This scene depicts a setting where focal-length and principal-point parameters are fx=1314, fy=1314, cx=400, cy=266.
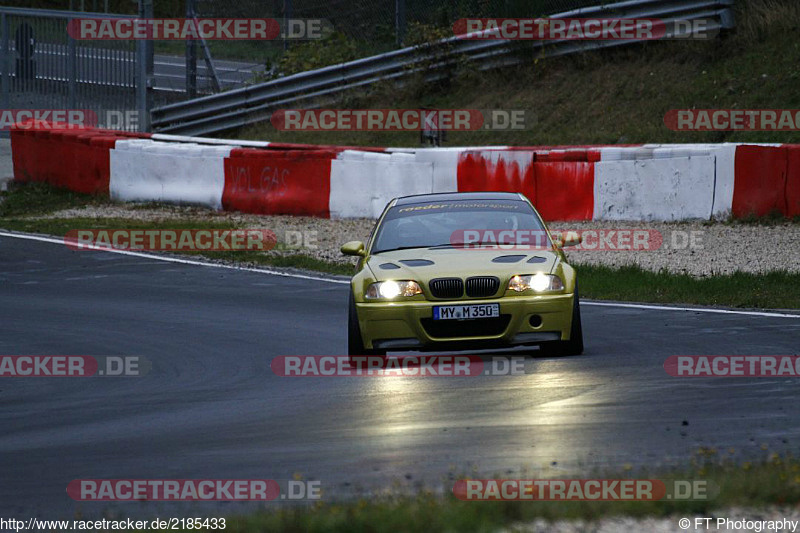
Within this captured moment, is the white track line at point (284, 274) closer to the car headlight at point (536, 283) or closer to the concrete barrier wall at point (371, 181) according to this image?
the car headlight at point (536, 283)

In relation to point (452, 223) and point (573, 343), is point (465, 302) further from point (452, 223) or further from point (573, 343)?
point (452, 223)

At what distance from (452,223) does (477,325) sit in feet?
5.05

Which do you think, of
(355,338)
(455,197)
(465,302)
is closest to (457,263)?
(465,302)

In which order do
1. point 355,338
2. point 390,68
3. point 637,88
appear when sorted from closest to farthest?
point 355,338 → point 637,88 → point 390,68

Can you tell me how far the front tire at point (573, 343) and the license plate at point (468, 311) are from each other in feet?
2.06

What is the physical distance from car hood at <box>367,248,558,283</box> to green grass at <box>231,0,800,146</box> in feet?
39.0

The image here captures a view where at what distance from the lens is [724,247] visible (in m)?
16.1

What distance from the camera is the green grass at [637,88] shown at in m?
22.9

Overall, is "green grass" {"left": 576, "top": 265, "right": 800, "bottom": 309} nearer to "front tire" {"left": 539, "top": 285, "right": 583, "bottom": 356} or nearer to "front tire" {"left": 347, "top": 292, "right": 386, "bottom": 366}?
"front tire" {"left": 539, "top": 285, "right": 583, "bottom": 356}

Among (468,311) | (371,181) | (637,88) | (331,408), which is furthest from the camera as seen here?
(637,88)

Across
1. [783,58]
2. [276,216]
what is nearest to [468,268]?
[276,216]

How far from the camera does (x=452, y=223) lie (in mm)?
11008

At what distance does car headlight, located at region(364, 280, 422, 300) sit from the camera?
986cm

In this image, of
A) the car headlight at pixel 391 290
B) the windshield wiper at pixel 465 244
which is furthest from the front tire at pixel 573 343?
the car headlight at pixel 391 290
